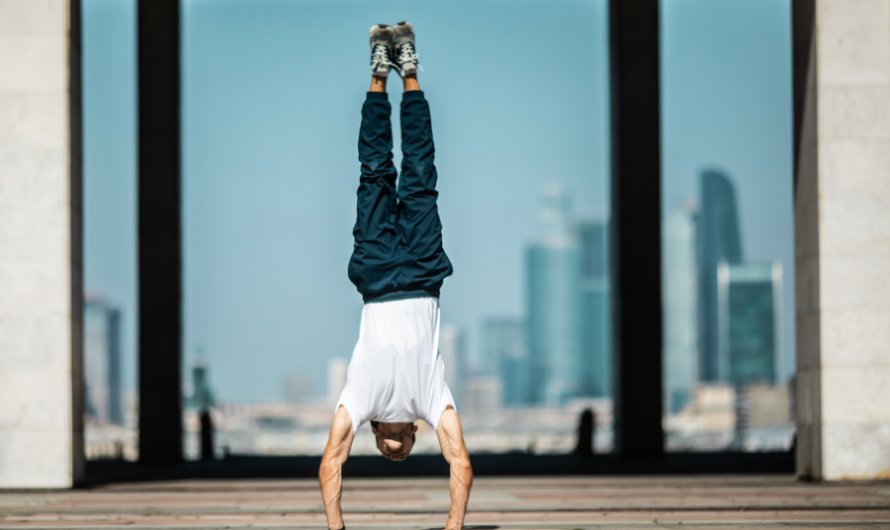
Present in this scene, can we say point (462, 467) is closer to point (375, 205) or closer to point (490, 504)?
point (375, 205)

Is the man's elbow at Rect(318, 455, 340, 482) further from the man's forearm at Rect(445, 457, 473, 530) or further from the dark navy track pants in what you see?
the dark navy track pants

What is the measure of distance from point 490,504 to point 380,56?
15.2ft

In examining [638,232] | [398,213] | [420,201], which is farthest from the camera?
[638,232]

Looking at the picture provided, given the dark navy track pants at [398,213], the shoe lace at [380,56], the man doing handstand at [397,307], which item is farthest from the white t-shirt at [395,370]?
the shoe lace at [380,56]

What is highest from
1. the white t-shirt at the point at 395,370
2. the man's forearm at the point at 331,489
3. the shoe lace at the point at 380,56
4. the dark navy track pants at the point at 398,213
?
the shoe lace at the point at 380,56

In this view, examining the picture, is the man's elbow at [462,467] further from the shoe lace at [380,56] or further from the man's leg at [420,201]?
Result: the shoe lace at [380,56]

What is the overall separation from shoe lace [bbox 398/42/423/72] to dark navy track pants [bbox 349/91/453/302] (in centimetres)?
26

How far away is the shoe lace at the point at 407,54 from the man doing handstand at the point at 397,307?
157 millimetres

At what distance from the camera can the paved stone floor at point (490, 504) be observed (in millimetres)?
8500

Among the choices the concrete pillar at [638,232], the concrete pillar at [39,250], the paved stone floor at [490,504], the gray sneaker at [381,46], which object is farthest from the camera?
the concrete pillar at [638,232]

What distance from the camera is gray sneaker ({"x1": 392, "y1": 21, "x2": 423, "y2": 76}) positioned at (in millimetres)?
7359

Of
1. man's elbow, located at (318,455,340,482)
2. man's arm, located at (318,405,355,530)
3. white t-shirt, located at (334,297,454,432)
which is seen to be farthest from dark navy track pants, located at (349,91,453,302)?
man's elbow, located at (318,455,340,482)

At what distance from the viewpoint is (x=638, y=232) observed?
19766mm

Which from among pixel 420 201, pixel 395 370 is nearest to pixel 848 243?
pixel 420 201
